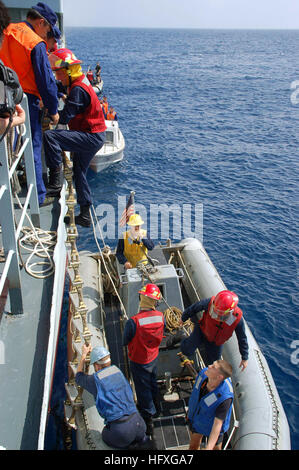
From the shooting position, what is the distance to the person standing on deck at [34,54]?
553 cm

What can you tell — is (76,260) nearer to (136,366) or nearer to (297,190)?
(136,366)

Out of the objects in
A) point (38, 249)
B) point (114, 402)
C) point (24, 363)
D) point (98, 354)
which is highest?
point (38, 249)

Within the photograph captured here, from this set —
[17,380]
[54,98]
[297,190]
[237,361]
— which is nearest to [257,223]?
[297,190]

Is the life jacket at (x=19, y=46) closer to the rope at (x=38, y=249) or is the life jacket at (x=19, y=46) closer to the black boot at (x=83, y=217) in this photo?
the rope at (x=38, y=249)

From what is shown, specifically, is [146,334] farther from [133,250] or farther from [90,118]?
[90,118]

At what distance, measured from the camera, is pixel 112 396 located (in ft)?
15.9

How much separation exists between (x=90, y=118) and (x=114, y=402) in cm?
428

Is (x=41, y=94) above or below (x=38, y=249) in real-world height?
above

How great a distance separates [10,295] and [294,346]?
31.2 ft
